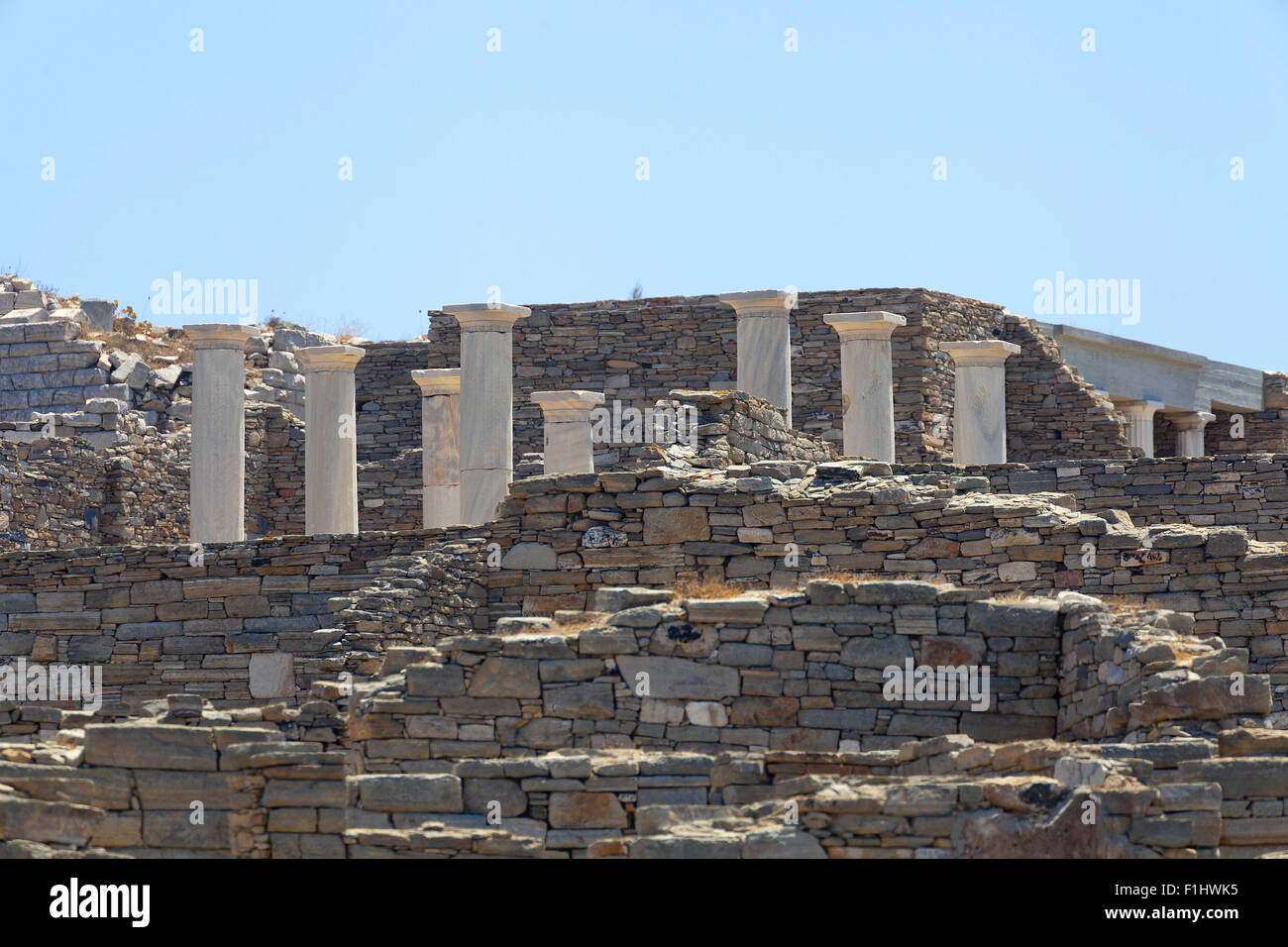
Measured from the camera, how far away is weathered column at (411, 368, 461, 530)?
26969 millimetres

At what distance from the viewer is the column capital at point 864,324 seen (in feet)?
87.8

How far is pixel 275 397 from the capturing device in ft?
114

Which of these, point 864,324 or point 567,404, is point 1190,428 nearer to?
point 864,324

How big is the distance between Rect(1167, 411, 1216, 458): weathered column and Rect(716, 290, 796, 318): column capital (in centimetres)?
1471

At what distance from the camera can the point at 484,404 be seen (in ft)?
82.4

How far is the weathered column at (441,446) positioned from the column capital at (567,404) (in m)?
1.18

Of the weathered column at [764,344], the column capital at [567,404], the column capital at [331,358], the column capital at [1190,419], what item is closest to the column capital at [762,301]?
the weathered column at [764,344]

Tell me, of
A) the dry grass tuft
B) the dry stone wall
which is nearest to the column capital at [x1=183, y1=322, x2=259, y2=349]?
the dry stone wall

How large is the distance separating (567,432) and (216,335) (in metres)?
4.87

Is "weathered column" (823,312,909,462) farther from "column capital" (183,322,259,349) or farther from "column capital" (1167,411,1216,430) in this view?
"column capital" (1167,411,1216,430)

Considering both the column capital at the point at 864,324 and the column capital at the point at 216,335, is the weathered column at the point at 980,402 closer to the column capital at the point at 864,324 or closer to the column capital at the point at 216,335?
the column capital at the point at 864,324

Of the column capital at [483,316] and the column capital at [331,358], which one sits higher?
the column capital at [483,316]
